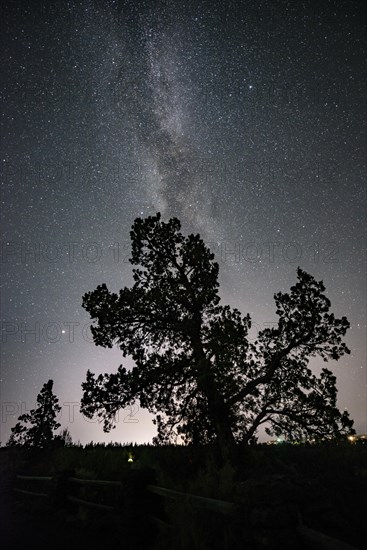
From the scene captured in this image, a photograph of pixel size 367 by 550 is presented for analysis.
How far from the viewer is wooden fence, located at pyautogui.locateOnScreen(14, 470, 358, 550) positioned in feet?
11.0

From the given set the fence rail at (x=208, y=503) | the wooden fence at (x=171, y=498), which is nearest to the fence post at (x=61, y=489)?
the wooden fence at (x=171, y=498)

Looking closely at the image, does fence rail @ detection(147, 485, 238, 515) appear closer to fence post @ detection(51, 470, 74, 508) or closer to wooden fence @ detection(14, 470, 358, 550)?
wooden fence @ detection(14, 470, 358, 550)

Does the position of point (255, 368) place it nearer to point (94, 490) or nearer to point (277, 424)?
point (277, 424)

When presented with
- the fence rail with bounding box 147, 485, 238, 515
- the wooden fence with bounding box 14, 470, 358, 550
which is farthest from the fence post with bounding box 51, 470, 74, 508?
the fence rail with bounding box 147, 485, 238, 515

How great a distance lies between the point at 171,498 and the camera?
605cm

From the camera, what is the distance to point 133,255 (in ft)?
45.5

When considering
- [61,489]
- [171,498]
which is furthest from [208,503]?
[61,489]

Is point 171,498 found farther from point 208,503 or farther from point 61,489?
point 61,489

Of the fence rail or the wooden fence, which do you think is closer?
the wooden fence

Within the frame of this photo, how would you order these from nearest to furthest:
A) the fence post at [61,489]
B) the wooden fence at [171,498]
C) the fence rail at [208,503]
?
the wooden fence at [171,498], the fence rail at [208,503], the fence post at [61,489]

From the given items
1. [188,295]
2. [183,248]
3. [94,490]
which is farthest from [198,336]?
[94,490]

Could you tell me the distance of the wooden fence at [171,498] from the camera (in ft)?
11.0

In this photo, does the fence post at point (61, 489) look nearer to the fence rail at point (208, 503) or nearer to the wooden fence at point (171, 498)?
the wooden fence at point (171, 498)

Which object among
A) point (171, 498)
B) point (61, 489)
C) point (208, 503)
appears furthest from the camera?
point (61, 489)
